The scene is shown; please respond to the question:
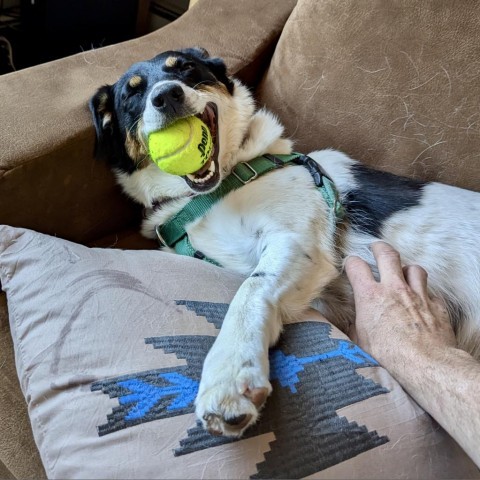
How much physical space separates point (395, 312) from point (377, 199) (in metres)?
0.43

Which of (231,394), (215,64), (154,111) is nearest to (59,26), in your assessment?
(215,64)

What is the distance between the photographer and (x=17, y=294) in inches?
47.1

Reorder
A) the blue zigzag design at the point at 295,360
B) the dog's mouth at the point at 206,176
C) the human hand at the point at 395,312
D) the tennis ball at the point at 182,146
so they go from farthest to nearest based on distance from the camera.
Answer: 1. the dog's mouth at the point at 206,176
2. the tennis ball at the point at 182,146
3. the human hand at the point at 395,312
4. the blue zigzag design at the point at 295,360

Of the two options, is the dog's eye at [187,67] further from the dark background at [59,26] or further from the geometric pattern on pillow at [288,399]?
the dark background at [59,26]

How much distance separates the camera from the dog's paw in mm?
920

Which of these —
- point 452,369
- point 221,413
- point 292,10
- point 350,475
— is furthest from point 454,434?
point 292,10

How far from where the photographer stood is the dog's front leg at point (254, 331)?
3.07 ft

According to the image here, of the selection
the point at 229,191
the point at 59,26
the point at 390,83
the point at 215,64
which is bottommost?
the point at 59,26

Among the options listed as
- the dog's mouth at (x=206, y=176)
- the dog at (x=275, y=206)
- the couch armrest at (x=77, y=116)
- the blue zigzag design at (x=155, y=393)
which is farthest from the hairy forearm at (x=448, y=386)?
the couch armrest at (x=77, y=116)

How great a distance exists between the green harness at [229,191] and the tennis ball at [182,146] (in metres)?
0.15

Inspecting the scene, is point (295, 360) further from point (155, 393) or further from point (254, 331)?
point (155, 393)

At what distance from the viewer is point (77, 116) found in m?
1.52

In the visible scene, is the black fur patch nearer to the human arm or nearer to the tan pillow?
the human arm

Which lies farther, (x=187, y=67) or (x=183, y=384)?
(x=187, y=67)
